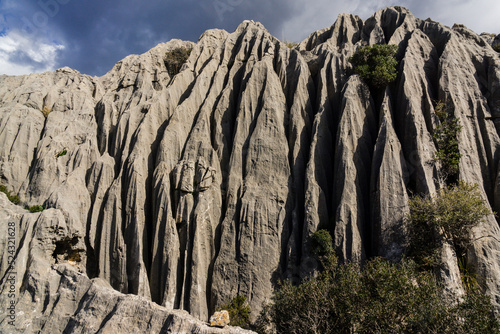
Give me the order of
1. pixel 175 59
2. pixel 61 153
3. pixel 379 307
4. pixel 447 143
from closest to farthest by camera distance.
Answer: pixel 379 307 < pixel 447 143 < pixel 61 153 < pixel 175 59

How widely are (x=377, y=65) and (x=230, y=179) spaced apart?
14.8 metres

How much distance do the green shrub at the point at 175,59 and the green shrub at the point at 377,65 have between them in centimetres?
2358

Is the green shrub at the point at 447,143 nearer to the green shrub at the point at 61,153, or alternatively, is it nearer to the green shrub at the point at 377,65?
the green shrub at the point at 377,65

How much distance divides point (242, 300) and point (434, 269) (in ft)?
37.3

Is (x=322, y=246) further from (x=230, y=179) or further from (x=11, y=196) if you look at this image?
(x=11, y=196)

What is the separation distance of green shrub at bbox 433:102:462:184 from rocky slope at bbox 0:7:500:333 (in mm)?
627

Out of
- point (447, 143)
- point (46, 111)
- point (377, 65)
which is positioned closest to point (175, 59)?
point (46, 111)

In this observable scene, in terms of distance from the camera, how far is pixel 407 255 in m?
19.1

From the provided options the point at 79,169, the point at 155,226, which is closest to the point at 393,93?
the point at 155,226

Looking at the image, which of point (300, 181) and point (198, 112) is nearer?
point (300, 181)

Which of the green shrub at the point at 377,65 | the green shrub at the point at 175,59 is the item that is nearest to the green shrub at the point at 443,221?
the green shrub at the point at 377,65

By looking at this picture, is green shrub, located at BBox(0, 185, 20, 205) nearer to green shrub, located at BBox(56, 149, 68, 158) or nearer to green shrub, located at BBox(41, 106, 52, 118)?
green shrub, located at BBox(56, 149, 68, 158)

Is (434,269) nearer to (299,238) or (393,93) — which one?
(299,238)

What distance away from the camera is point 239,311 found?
20875 mm
